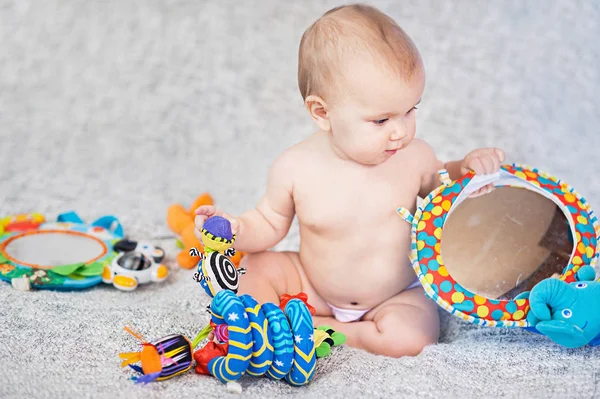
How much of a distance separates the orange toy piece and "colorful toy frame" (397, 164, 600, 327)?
41cm

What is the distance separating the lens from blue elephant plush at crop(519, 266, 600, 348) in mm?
1170

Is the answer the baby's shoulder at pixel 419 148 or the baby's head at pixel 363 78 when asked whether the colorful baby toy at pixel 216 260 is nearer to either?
the baby's head at pixel 363 78

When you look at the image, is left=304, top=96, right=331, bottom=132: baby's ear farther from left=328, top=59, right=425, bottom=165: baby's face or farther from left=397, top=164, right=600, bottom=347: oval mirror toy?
left=397, top=164, right=600, bottom=347: oval mirror toy

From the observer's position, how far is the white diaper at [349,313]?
141 centimetres

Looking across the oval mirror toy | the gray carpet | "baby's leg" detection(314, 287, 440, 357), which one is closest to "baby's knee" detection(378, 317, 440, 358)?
"baby's leg" detection(314, 287, 440, 357)

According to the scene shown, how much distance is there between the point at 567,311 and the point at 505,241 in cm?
19

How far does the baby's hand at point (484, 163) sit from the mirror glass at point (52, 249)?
743mm

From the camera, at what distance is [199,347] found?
1225 millimetres

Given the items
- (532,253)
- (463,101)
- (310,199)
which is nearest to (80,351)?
(310,199)

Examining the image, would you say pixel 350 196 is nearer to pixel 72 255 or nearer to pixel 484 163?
pixel 484 163

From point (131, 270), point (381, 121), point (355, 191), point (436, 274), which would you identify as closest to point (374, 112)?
point (381, 121)

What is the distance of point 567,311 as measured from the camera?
46.5 inches

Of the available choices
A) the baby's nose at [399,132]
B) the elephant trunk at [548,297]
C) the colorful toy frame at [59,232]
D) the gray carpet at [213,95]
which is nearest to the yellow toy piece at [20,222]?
the colorful toy frame at [59,232]

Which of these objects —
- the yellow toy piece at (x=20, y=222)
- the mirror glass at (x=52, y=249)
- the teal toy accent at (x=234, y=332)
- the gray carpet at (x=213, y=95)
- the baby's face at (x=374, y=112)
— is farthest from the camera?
the gray carpet at (x=213, y=95)
